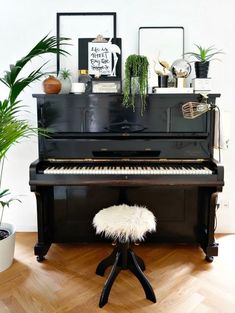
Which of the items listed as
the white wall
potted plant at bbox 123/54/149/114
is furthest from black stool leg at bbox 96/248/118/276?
the white wall

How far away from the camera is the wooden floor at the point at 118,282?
1741 mm

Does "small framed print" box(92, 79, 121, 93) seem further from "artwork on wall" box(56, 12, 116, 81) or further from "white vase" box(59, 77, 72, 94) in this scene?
"artwork on wall" box(56, 12, 116, 81)

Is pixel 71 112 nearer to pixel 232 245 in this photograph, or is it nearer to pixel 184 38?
pixel 184 38

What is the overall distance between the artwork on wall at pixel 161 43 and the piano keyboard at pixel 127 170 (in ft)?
3.31

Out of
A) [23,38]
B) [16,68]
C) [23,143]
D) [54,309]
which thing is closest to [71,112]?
[16,68]

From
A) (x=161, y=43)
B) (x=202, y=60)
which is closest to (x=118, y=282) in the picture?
(x=202, y=60)

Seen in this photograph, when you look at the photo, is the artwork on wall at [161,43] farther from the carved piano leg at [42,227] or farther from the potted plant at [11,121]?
the carved piano leg at [42,227]

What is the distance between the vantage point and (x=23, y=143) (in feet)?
8.72

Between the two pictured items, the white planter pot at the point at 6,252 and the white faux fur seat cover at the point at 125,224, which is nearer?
the white faux fur seat cover at the point at 125,224

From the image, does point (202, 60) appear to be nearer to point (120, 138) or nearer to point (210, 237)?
point (120, 138)

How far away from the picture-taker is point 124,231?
67.3 inches

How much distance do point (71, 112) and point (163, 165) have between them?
2.90 ft

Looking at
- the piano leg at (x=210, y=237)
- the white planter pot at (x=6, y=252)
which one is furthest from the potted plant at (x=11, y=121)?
the piano leg at (x=210, y=237)

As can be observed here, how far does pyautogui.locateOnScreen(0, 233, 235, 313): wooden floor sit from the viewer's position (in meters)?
1.74
